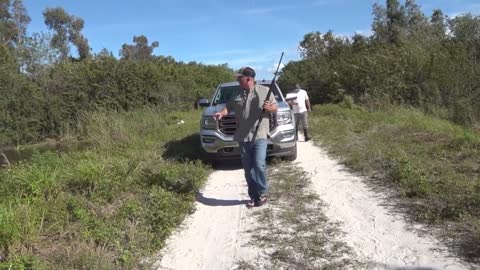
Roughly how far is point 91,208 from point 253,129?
2.38 meters

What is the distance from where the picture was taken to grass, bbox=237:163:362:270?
4.73m

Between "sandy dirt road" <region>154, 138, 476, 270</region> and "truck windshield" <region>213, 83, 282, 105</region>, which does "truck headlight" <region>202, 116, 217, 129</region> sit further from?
"sandy dirt road" <region>154, 138, 476, 270</region>

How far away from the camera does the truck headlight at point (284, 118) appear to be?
9.66 m

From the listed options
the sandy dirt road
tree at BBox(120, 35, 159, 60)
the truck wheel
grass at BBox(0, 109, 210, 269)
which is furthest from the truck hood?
tree at BBox(120, 35, 159, 60)

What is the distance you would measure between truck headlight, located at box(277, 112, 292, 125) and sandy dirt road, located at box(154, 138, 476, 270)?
1.73 meters

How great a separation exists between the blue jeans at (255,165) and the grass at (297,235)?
0.27m

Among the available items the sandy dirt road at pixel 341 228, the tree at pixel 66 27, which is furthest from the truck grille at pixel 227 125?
the tree at pixel 66 27

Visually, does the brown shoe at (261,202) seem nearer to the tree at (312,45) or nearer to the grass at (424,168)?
the grass at (424,168)

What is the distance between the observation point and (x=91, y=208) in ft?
20.7

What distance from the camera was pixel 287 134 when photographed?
9609 mm

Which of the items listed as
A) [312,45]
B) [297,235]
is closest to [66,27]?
[312,45]

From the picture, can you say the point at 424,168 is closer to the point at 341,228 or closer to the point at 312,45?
the point at 341,228

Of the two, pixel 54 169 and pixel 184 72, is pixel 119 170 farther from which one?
pixel 184 72

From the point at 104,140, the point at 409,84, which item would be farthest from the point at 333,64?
the point at 104,140
